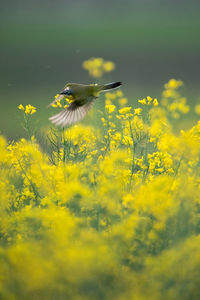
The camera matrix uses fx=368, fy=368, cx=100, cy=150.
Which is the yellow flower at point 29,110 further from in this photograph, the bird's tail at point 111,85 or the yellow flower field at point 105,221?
the bird's tail at point 111,85

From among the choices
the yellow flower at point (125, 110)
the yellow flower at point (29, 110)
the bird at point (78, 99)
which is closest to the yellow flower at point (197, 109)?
the yellow flower at point (125, 110)

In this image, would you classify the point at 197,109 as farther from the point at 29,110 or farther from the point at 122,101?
the point at 29,110

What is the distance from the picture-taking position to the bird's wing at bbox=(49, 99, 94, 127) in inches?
42.6

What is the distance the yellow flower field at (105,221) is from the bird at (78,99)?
0.10m

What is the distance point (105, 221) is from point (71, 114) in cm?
36

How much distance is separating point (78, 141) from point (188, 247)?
633 millimetres

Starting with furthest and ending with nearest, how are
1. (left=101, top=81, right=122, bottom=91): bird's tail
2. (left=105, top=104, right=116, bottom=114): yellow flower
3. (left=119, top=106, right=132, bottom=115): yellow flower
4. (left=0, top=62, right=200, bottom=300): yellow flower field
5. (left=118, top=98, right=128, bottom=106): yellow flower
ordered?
(left=118, top=98, right=128, bottom=106): yellow flower
(left=105, top=104, right=116, bottom=114): yellow flower
(left=119, top=106, right=132, bottom=115): yellow flower
(left=101, top=81, right=122, bottom=91): bird's tail
(left=0, top=62, right=200, bottom=300): yellow flower field

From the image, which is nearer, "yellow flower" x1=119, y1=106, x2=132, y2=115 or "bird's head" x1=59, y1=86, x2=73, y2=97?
"bird's head" x1=59, y1=86, x2=73, y2=97

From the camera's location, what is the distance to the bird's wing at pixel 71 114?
3.55 ft

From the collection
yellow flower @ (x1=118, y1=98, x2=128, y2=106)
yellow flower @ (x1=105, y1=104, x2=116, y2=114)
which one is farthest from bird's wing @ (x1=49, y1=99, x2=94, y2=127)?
yellow flower @ (x1=118, y1=98, x2=128, y2=106)

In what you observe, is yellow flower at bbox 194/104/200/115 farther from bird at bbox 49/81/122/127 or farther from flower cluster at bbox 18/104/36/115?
flower cluster at bbox 18/104/36/115

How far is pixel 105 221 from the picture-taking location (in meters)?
0.98

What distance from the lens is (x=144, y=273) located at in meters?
0.77

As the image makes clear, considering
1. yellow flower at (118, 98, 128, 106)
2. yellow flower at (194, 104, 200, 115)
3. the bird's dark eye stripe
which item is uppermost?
yellow flower at (118, 98, 128, 106)
